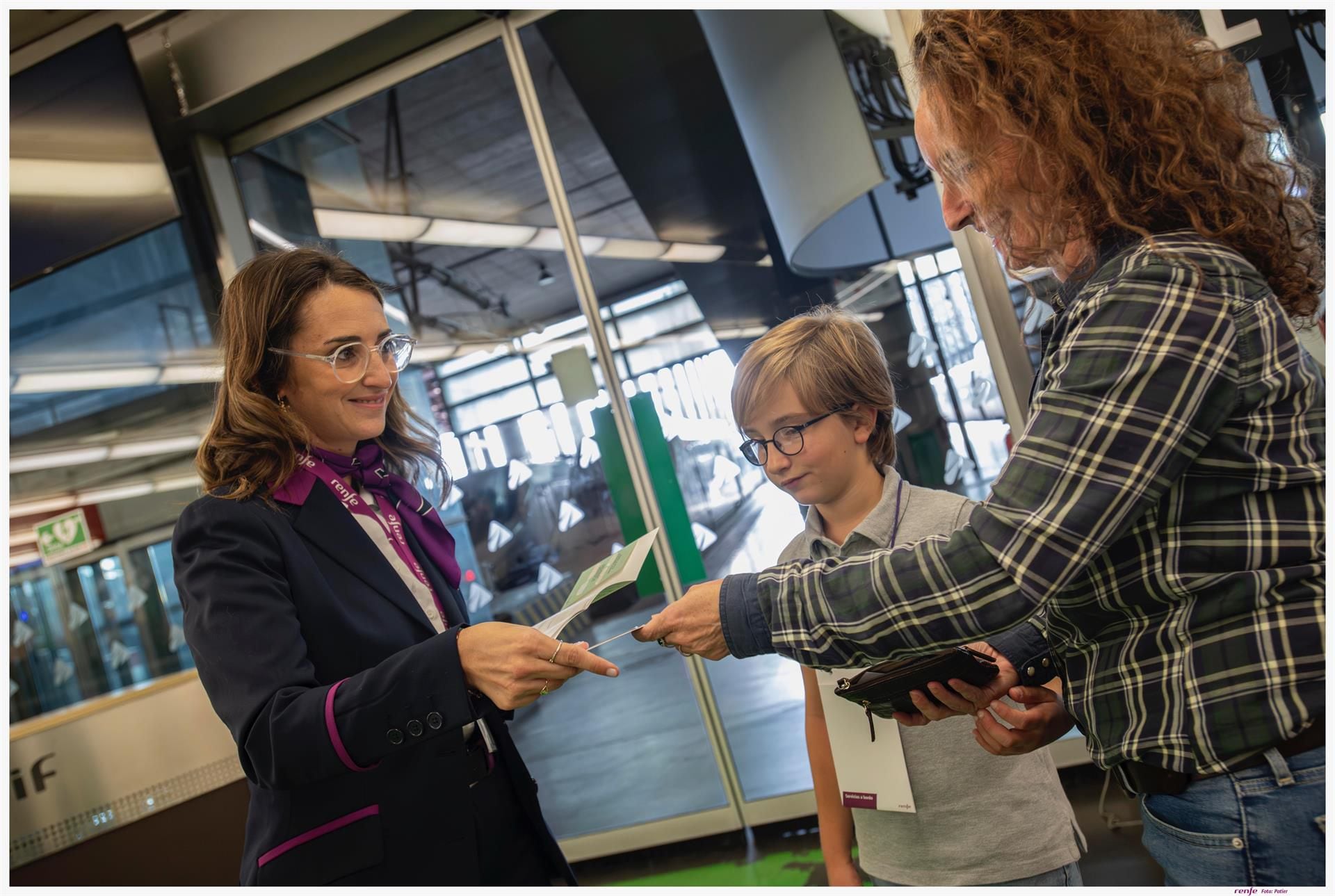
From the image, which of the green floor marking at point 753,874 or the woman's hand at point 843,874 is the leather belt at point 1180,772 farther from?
the green floor marking at point 753,874

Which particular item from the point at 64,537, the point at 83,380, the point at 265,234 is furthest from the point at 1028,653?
the point at 64,537

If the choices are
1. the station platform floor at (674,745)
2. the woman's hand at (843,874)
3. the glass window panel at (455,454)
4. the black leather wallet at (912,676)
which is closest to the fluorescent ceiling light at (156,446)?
the glass window panel at (455,454)

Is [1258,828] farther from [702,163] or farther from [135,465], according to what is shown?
[135,465]

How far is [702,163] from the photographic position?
11.3ft

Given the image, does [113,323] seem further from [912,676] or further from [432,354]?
[912,676]

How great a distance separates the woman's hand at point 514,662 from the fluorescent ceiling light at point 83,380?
3.73m

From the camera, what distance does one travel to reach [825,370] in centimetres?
160

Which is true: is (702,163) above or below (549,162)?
below

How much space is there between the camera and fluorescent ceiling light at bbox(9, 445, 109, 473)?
14.2ft

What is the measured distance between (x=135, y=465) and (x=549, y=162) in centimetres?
248

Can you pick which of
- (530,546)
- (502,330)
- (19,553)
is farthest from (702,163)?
(19,553)

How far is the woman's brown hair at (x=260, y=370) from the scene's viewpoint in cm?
137

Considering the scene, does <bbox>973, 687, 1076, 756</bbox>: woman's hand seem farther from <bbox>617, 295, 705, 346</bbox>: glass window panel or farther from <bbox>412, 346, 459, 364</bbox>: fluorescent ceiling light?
<bbox>412, 346, 459, 364</bbox>: fluorescent ceiling light

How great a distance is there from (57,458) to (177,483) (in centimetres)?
67
